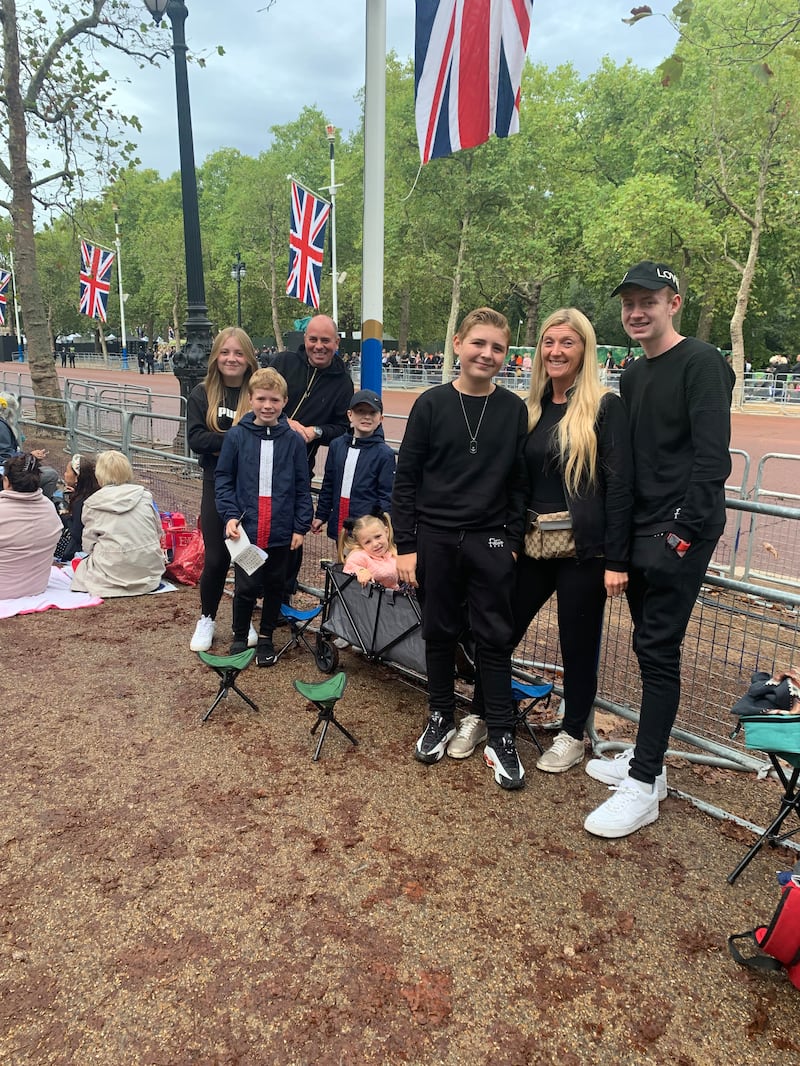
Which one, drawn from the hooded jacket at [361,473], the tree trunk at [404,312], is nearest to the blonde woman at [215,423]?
the hooded jacket at [361,473]

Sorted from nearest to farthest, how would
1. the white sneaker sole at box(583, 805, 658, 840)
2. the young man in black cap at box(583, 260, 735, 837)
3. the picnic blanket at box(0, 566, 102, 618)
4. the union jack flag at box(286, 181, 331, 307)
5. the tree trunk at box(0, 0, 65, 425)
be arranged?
the young man in black cap at box(583, 260, 735, 837) → the white sneaker sole at box(583, 805, 658, 840) → the picnic blanket at box(0, 566, 102, 618) → the tree trunk at box(0, 0, 65, 425) → the union jack flag at box(286, 181, 331, 307)

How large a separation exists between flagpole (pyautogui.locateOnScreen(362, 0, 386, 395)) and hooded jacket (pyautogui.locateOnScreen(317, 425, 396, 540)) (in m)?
1.00

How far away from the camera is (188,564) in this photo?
21.1 ft

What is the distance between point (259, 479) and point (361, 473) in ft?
2.25

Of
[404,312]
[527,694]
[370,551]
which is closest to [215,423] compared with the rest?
[370,551]

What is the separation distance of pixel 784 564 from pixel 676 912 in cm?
627

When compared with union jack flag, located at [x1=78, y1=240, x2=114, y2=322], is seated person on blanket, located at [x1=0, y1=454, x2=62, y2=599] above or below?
below

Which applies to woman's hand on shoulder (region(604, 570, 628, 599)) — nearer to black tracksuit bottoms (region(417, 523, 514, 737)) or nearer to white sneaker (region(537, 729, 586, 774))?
black tracksuit bottoms (region(417, 523, 514, 737))

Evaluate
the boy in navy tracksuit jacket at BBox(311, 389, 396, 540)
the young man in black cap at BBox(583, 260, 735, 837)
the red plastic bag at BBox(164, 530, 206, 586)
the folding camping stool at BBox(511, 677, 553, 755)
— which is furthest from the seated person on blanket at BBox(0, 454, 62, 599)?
the young man in black cap at BBox(583, 260, 735, 837)

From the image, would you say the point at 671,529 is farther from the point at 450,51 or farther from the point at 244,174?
the point at 244,174

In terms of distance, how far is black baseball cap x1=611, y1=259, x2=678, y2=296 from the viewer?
2893mm

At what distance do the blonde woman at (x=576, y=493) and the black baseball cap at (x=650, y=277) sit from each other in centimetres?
27

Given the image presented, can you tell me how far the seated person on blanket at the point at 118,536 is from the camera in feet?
19.2

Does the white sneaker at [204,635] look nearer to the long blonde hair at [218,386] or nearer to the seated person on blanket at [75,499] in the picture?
the long blonde hair at [218,386]
